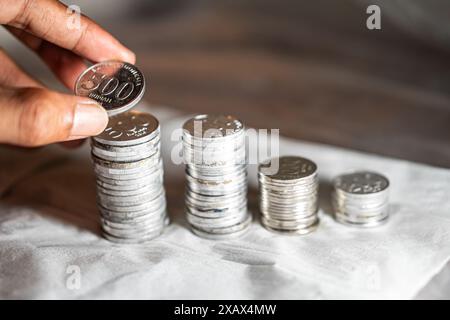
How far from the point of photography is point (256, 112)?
1.98 m

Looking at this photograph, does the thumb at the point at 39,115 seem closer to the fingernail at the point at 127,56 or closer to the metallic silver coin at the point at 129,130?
the metallic silver coin at the point at 129,130

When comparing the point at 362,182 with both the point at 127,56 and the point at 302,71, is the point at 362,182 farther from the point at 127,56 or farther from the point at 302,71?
the point at 302,71

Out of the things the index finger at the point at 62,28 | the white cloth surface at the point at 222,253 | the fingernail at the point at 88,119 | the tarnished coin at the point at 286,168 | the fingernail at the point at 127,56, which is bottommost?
the white cloth surface at the point at 222,253

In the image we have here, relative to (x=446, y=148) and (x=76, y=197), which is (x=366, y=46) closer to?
(x=446, y=148)

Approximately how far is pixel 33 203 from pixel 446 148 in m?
1.01

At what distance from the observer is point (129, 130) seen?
1.27 metres

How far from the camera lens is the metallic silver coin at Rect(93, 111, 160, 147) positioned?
124cm

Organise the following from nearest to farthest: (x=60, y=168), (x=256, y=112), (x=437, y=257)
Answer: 1. (x=437, y=257)
2. (x=60, y=168)
3. (x=256, y=112)

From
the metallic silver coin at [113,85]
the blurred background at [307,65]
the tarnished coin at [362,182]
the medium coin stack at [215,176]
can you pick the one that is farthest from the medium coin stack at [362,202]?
the metallic silver coin at [113,85]

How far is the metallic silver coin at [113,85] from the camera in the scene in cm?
124

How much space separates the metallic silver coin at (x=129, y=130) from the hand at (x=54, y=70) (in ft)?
0.16

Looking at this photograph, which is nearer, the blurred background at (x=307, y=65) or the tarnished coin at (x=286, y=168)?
the tarnished coin at (x=286, y=168)
